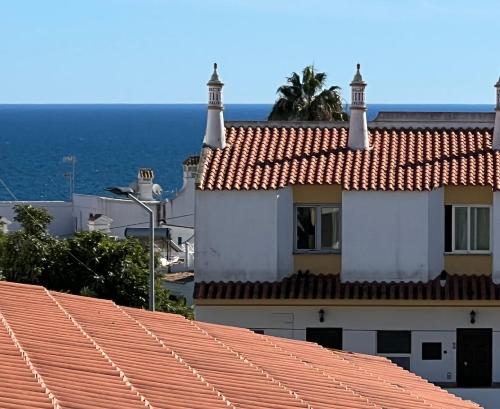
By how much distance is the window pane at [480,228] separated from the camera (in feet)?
117

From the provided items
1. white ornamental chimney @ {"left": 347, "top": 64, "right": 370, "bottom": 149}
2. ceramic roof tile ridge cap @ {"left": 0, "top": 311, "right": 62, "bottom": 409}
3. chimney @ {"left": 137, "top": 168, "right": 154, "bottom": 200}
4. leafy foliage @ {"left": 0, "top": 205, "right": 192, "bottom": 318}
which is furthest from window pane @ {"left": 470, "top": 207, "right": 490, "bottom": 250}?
chimney @ {"left": 137, "top": 168, "right": 154, "bottom": 200}

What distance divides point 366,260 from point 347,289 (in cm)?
79

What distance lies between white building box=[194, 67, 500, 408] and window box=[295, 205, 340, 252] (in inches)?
0.9

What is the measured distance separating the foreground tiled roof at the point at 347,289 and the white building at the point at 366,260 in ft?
0.07

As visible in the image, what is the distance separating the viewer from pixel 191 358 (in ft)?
57.5

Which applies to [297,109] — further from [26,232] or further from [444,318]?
[444,318]

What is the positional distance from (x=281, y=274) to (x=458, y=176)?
4.48 metres

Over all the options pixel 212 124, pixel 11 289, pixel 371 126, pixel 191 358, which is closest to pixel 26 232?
pixel 212 124

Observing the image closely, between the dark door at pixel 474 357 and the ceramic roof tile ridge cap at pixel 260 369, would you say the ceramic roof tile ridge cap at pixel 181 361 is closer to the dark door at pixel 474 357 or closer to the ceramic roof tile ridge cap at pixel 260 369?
the ceramic roof tile ridge cap at pixel 260 369

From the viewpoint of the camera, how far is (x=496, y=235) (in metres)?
35.4

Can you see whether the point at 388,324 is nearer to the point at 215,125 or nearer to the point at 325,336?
the point at 325,336

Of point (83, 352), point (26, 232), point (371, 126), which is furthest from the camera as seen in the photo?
point (26, 232)

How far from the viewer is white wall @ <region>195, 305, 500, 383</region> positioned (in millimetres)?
35125

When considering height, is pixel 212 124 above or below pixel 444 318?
above
